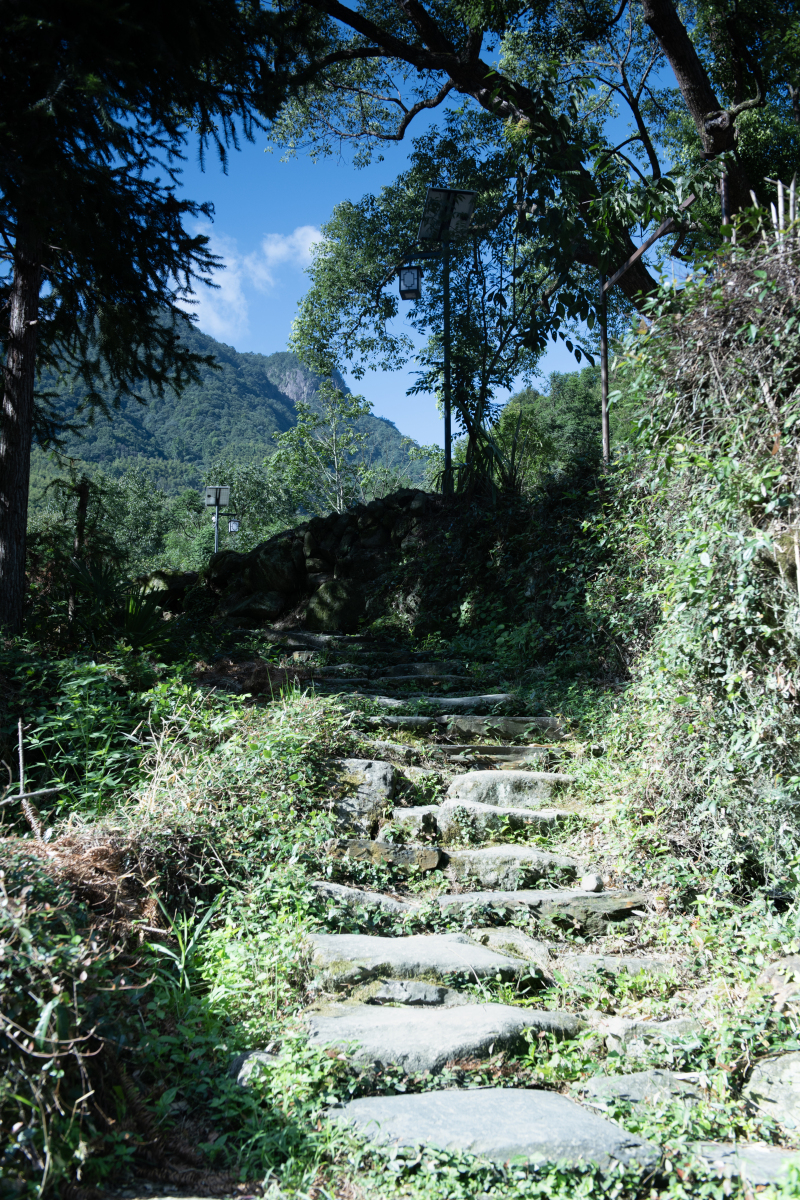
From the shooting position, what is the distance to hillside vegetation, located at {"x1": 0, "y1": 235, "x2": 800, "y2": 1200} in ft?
6.28

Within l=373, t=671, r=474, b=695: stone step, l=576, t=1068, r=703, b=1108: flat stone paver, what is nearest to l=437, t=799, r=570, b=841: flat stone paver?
l=576, t=1068, r=703, b=1108: flat stone paver

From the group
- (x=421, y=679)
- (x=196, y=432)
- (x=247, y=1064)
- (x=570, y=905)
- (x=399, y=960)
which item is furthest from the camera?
(x=196, y=432)

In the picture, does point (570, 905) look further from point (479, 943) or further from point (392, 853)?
point (392, 853)

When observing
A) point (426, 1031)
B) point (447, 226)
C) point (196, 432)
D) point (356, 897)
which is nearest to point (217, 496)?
point (447, 226)

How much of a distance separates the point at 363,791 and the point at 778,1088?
2.25 meters

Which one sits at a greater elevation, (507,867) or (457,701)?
(457,701)

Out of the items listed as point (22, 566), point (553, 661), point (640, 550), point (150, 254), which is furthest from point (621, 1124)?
point (150, 254)

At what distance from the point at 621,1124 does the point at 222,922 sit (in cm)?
168

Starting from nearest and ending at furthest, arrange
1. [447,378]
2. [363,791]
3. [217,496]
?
[363,791], [447,378], [217,496]

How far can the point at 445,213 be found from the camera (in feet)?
31.1

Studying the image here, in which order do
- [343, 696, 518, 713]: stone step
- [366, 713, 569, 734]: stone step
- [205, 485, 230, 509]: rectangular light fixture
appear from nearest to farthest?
[366, 713, 569, 734]: stone step
[343, 696, 518, 713]: stone step
[205, 485, 230, 509]: rectangular light fixture

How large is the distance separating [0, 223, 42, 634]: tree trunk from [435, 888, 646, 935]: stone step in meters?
4.15

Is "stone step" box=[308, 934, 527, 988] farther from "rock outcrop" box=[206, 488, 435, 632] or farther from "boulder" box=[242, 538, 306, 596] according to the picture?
"boulder" box=[242, 538, 306, 596]

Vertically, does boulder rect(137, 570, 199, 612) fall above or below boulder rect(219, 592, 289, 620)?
above
